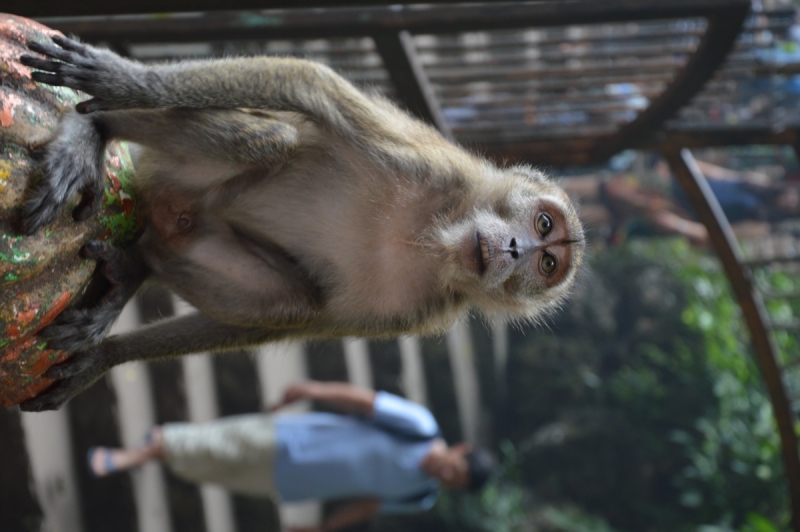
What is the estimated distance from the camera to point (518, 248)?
2.39 m

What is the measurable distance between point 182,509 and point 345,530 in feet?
10.2

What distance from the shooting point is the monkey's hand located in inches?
63.1

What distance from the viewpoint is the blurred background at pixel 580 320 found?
9.16ft

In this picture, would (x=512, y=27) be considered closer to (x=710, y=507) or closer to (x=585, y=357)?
(x=710, y=507)

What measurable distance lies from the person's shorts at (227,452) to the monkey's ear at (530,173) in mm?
3355

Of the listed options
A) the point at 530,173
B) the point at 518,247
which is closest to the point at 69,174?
the point at 518,247

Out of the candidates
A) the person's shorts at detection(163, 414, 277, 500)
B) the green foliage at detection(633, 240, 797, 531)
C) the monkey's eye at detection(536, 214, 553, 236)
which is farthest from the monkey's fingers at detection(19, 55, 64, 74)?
the green foliage at detection(633, 240, 797, 531)

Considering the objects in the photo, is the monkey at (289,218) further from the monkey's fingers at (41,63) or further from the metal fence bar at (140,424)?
the metal fence bar at (140,424)

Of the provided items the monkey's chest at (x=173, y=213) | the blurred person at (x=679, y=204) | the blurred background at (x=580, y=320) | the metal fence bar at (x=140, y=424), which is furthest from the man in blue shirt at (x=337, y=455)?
the monkey's chest at (x=173, y=213)

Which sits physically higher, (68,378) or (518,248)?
(518,248)

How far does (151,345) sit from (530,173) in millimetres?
1454

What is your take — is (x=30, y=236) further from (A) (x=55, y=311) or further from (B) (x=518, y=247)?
(B) (x=518, y=247)

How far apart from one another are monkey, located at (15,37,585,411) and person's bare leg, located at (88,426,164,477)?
8.27 feet

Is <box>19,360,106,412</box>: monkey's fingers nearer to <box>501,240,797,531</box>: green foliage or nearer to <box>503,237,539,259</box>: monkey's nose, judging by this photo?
<box>503,237,539,259</box>: monkey's nose
